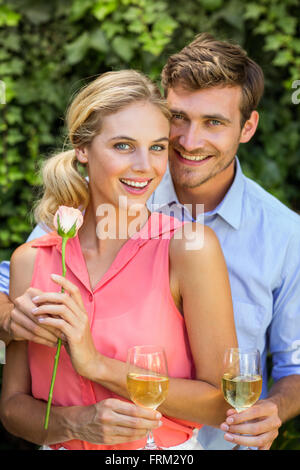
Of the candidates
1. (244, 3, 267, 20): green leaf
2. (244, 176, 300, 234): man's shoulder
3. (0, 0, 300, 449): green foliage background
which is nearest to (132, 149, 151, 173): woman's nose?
(244, 176, 300, 234): man's shoulder

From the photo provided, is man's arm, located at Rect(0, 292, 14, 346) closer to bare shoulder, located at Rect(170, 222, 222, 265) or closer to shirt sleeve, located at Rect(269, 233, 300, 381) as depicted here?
bare shoulder, located at Rect(170, 222, 222, 265)

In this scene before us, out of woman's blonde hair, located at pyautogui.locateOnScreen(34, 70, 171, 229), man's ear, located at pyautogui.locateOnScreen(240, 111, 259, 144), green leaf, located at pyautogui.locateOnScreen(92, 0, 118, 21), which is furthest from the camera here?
green leaf, located at pyautogui.locateOnScreen(92, 0, 118, 21)

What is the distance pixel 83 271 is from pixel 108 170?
1.15 feet

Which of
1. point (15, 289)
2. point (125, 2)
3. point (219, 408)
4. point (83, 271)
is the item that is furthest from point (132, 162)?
point (125, 2)

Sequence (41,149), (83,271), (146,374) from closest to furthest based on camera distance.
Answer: (146,374)
(83,271)
(41,149)

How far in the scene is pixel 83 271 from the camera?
84.8 inches

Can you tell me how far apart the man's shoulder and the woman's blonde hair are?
0.78 m

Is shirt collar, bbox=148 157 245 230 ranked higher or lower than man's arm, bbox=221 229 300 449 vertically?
higher

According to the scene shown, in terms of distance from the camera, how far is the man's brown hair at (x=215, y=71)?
263 cm

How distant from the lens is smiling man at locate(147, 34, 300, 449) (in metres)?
2.62

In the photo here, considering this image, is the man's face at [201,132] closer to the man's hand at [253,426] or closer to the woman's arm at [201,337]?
the woman's arm at [201,337]

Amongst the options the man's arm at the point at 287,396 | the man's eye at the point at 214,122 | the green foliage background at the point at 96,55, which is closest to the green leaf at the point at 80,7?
the green foliage background at the point at 96,55

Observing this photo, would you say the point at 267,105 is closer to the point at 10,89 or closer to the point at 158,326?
the point at 10,89
